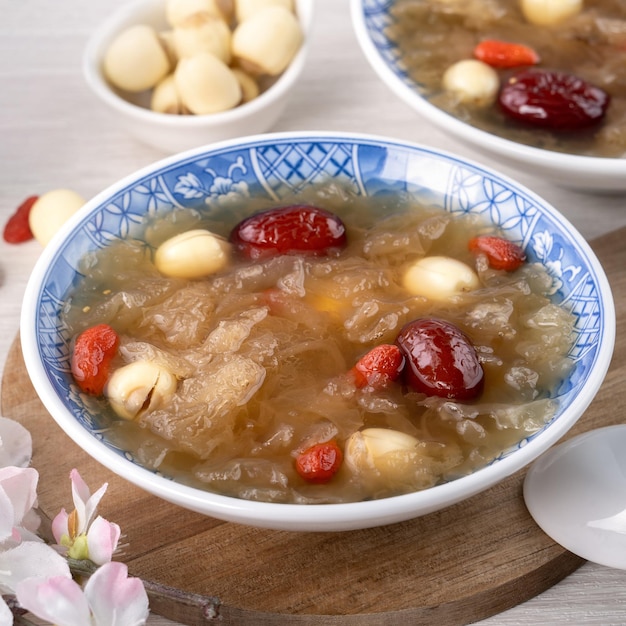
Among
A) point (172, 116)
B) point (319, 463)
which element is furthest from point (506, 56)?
point (319, 463)

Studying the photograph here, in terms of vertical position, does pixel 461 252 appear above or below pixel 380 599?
above

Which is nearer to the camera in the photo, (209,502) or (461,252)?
(209,502)

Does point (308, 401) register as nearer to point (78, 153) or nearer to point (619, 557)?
point (619, 557)

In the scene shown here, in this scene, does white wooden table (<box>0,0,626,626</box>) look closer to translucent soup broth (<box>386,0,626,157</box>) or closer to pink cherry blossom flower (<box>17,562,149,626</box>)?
translucent soup broth (<box>386,0,626,157</box>)

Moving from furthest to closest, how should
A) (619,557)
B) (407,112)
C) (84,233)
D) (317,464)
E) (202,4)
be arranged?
(407,112)
(202,4)
(84,233)
(619,557)
(317,464)

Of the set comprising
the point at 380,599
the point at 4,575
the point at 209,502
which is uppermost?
the point at 209,502

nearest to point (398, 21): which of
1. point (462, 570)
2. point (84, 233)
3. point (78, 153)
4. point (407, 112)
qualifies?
point (407, 112)

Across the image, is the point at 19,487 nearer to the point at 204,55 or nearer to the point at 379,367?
the point at 379,367
